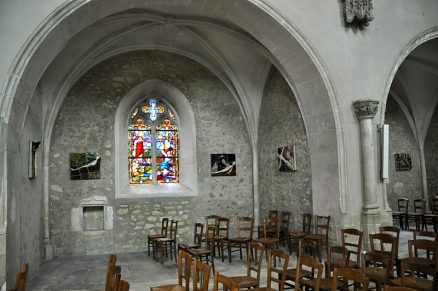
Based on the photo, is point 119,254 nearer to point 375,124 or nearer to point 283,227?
point 283,227

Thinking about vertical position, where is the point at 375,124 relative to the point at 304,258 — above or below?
above

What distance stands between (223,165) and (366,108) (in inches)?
173

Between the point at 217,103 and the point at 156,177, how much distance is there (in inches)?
99.2

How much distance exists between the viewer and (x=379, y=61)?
25.5 ft

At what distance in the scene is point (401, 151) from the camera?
40.4 feet

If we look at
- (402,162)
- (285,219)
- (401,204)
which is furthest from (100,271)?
(402,162)

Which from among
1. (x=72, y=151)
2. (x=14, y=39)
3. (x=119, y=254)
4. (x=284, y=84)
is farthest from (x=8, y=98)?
(x=284, y=84)

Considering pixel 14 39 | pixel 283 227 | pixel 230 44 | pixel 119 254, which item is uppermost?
pixel 230 44

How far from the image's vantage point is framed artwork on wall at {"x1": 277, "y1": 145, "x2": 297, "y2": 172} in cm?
911

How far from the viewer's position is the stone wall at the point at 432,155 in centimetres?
1245

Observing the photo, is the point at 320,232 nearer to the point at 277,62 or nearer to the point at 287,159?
the point at 287,159

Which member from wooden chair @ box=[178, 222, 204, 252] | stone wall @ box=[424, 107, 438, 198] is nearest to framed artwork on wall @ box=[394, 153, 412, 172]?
stone wall @ box=[424, 107, 438, 198]

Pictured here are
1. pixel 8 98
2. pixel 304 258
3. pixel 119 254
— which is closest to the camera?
pixel 304 258

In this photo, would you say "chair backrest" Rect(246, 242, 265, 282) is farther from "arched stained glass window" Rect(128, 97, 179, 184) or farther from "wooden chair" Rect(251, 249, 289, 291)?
"arched stained glass window" Rect(128, 97, 179, 184)
